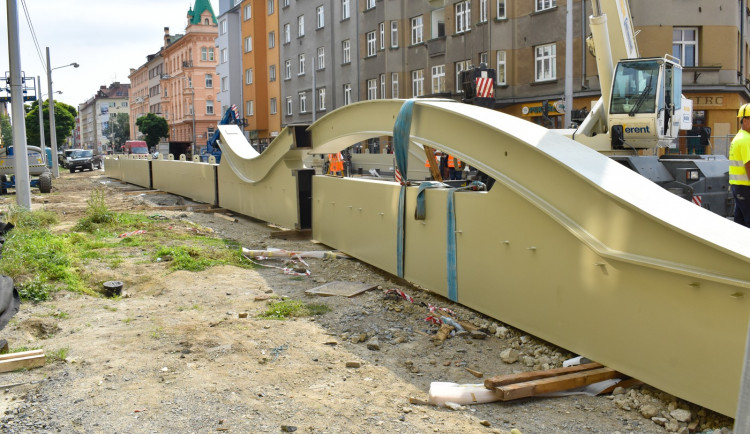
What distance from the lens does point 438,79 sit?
3538 cm

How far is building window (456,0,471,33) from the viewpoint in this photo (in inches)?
1292

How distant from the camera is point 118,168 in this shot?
34469mm

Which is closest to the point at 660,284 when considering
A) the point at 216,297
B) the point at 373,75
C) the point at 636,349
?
the point at 636,349

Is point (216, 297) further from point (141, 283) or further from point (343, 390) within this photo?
point (343, 390)

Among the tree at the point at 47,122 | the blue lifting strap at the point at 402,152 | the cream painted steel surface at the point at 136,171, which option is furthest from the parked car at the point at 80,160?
the blue lifting strap at the point at 402,152

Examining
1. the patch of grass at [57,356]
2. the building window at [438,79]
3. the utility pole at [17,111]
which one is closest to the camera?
the patch of grass at [57,356]

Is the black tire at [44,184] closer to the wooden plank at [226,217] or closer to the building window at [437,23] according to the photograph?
the wooden plank at [226,217]

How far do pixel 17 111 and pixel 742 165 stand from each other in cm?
1439

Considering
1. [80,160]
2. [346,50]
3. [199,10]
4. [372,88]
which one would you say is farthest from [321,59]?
[199,10]

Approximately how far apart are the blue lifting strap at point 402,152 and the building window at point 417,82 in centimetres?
2878

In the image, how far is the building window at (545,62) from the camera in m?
28.8

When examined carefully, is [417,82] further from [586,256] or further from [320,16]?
[586,256]

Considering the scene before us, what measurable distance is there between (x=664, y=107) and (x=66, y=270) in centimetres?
953

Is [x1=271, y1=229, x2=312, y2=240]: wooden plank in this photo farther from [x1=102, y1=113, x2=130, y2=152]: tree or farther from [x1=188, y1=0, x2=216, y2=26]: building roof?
[x1=102, y1=113, x2=130, y2=152]: tree
